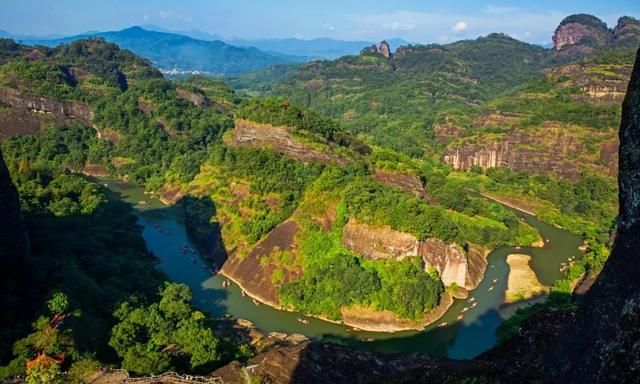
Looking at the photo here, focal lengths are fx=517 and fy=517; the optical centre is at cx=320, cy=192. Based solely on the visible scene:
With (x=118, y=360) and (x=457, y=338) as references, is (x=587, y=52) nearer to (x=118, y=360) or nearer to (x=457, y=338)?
(x=457, y=338)

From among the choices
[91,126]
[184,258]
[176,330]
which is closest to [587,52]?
[91,126]

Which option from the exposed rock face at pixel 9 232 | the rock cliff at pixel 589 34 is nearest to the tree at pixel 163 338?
the exposed rock face at pixel 9 232

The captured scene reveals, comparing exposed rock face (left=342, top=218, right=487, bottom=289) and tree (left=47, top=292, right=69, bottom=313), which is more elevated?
tree (left=47, top=292, right=69, bottom=313)

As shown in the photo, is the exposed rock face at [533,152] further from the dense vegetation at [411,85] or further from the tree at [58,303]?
the tree at [58,303]

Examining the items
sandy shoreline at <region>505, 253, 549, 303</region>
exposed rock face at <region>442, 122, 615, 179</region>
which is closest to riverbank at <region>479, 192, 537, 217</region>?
exposed rock face at <region>442, 122, 615, 179</region>

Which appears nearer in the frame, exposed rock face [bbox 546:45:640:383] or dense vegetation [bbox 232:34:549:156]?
exposed rock face [bbox 546:45:640:383]

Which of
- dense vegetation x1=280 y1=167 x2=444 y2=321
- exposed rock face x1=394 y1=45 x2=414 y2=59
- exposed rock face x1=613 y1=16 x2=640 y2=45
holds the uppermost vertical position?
exposed rock face x1=613 y1=16 x2=640 y2=45

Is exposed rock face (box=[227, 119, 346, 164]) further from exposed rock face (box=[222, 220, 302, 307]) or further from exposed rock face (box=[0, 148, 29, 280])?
exposed rock face (box=[0, 148, 29, 280])
